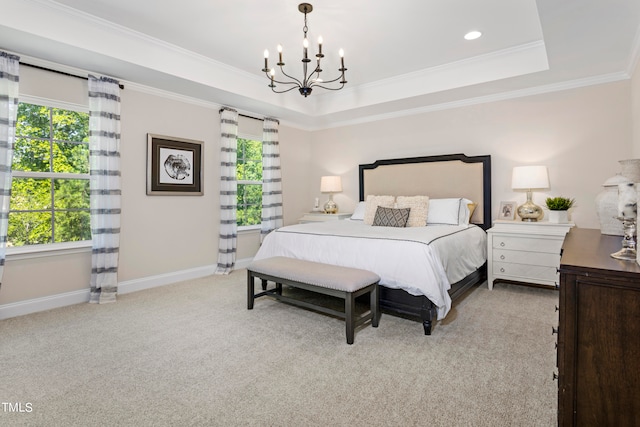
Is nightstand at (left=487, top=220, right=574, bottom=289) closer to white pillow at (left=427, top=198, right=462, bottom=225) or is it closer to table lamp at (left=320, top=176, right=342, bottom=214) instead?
white pillow at (left=427, top=198, right=462, bottom=225)

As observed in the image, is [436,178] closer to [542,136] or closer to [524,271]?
[542,136]

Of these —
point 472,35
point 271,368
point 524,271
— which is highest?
point 472,35

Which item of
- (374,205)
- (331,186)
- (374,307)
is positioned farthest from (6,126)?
(331,186)

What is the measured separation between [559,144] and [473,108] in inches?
44.0

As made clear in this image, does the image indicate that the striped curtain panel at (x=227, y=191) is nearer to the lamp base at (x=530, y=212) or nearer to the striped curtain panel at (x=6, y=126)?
the striped curtain panel at (x=6, y=126)

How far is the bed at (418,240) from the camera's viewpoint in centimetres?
274

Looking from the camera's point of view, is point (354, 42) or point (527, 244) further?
point (527, 244)

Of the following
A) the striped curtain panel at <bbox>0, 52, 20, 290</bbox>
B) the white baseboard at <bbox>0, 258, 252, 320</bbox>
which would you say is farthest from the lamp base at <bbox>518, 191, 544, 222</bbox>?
the striped curtain panel at <bbox>0, 52, 20, 290</bbox>

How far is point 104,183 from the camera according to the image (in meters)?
3.56

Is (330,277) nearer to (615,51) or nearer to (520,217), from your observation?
(520,217)

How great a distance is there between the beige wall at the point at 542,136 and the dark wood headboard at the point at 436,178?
0.40 ft

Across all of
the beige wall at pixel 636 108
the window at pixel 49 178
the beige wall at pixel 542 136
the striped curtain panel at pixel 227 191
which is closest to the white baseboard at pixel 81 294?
the striped curtain panel at pixel 227 191

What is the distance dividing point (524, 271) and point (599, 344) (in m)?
2.83

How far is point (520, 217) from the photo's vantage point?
4066mm
